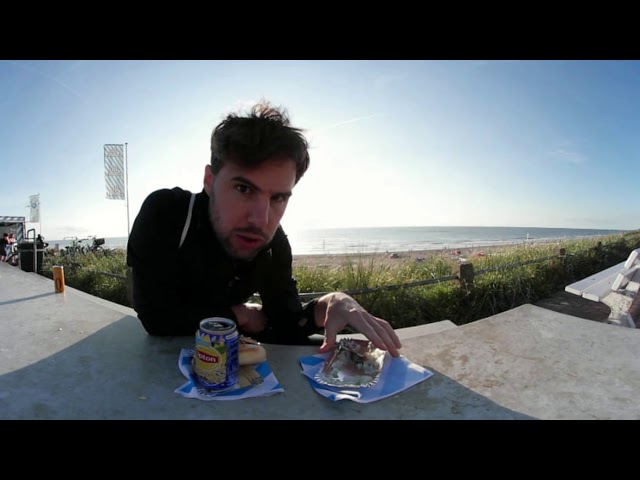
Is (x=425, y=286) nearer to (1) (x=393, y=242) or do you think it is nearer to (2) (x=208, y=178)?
(2) (x=208, y=178)

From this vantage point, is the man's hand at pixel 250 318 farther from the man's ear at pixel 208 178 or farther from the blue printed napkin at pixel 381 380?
the man's ear at pixel 208 178

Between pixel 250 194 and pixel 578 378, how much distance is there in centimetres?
155

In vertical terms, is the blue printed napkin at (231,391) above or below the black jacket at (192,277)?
below

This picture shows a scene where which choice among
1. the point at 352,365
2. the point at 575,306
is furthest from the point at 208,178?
the point at 575,306

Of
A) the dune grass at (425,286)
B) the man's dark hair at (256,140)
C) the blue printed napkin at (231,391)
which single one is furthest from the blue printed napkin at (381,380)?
the dune grass at (425,286)

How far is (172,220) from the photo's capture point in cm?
155

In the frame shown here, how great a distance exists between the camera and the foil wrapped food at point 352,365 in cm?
110

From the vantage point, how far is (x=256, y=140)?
1529 mm

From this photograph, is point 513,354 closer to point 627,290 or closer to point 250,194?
point 250,194

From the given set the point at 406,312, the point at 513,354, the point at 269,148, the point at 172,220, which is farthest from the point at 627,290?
the point at 172,220

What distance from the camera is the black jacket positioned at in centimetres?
146

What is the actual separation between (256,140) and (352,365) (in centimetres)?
116

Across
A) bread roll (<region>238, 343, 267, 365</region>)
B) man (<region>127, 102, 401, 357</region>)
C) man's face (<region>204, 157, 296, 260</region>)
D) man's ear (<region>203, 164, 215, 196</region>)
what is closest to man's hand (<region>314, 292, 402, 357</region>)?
man (<region>127, 102, 401, 357</region>)

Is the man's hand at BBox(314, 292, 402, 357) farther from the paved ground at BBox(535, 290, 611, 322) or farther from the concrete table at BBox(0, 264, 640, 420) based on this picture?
the paved ground at BBox(535, 290, 611, 322)
